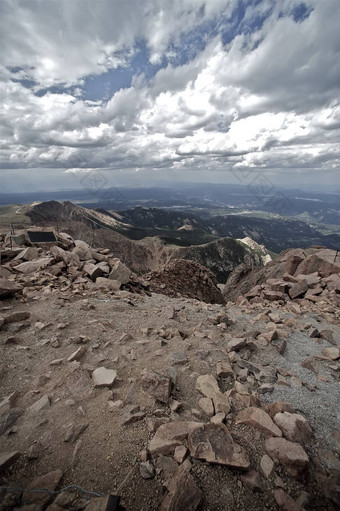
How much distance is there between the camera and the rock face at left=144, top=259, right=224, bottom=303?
30.7 metres

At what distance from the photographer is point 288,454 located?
4.36m

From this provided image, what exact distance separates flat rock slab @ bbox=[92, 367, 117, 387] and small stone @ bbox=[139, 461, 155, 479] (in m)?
2.35

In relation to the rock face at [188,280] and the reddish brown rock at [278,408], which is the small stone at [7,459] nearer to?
the reddish brown rock at [278,408]

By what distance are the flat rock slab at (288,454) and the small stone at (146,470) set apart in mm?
2238

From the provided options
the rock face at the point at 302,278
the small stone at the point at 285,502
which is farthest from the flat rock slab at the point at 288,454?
the rock face at the point at 302,278

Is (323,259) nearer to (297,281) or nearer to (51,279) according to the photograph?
(297,281)

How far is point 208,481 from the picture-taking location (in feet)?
13.0

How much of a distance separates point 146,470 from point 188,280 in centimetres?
2875

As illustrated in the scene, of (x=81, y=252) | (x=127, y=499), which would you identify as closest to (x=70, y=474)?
(x=127, y=499)

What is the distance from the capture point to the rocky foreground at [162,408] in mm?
3895

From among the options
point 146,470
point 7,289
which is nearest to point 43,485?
point 146,470

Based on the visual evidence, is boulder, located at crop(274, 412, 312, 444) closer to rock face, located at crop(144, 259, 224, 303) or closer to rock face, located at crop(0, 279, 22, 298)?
rock face, located at crop(0, 279, 22, 298)

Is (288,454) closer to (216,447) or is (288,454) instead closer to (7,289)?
(216,447)

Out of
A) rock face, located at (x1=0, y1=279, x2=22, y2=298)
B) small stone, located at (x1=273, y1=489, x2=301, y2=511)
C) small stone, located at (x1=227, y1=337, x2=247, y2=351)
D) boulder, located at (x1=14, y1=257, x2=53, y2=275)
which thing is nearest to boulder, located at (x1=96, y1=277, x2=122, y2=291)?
boulder, located at (x1=14, y1=257, x2=53, y2=275)
